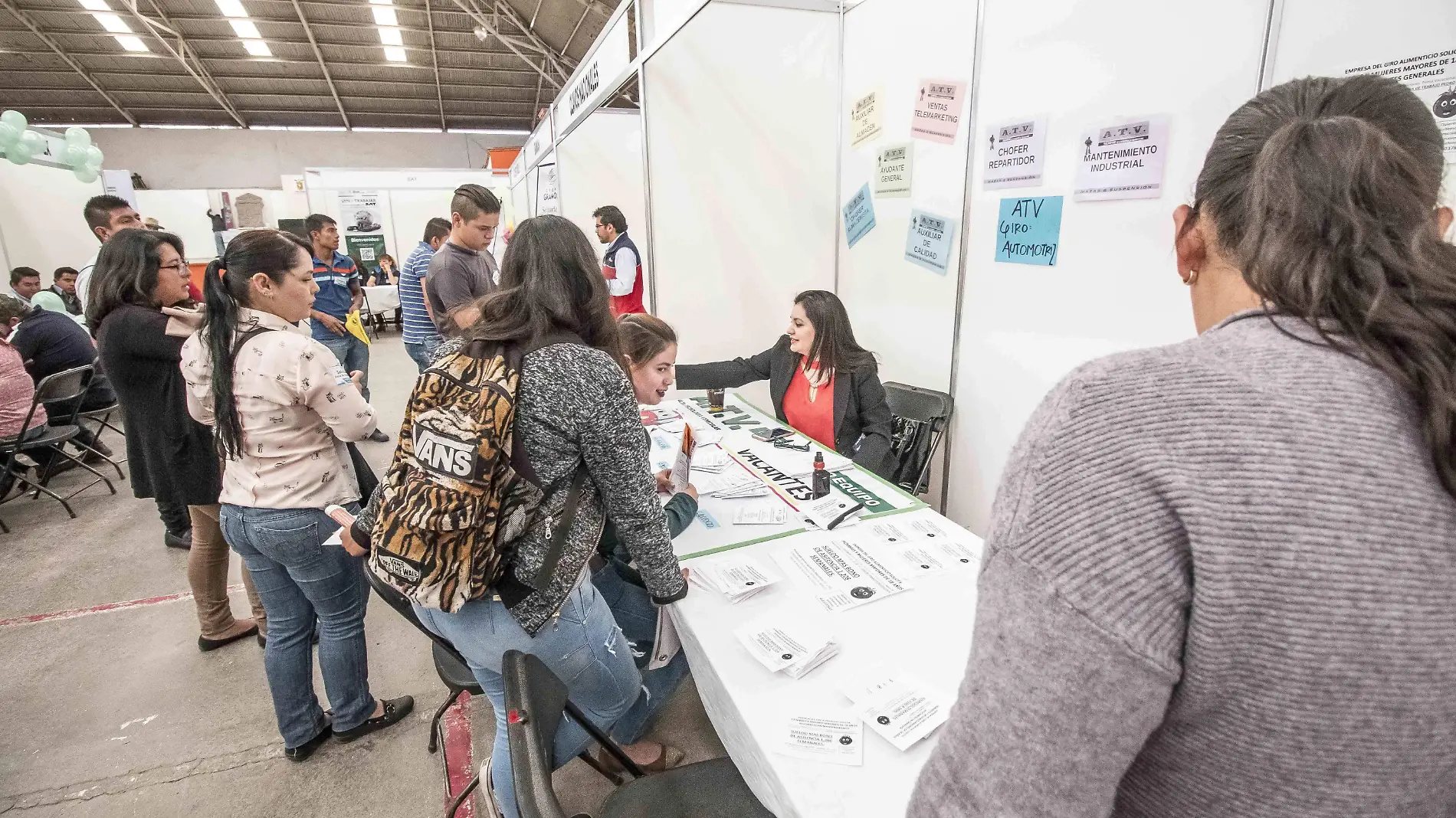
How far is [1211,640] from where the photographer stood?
1.30 feet

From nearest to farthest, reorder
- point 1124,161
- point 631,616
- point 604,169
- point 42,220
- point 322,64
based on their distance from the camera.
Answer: point 631,616 → point 1124,161 → point 604,169 → point 42,220 → point 322,64

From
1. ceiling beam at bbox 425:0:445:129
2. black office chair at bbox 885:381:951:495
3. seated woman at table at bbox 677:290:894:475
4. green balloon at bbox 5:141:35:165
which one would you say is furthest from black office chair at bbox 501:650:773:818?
ceiling beam at bbox 425:0:445:129

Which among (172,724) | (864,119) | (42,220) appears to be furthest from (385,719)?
(42,220)

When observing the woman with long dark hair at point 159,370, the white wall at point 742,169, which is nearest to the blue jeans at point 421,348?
the white wall at point 742,169

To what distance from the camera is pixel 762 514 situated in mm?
1769

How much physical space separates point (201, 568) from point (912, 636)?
2.42 metres

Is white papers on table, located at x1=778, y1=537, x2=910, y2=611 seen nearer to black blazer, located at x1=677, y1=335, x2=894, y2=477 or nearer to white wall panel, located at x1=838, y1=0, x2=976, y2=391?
black blazer, located at x1=677, y1=335, x2=894, y2=477

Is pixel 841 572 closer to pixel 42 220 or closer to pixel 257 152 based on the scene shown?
pixel 42 220

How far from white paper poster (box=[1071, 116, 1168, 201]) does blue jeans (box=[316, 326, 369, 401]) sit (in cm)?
408

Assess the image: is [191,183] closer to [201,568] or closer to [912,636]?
[201,568]

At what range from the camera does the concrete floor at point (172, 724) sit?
1.79 m

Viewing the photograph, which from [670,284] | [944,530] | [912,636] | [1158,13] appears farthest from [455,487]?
[670,284]

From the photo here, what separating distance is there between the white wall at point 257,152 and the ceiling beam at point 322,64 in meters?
0.67

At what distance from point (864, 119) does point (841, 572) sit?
236 cm
